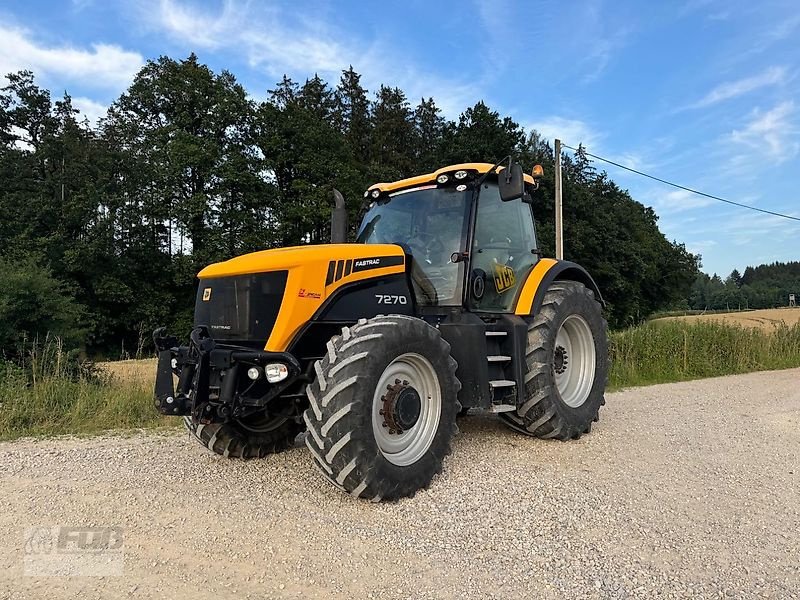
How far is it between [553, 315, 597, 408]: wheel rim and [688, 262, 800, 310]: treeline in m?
70.4

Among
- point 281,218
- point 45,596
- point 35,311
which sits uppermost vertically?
point 281,218

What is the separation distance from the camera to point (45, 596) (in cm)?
273

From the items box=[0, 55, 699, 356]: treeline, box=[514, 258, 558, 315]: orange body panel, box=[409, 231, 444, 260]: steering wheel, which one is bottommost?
box=[514, 258, 558, 315]: orange body panel

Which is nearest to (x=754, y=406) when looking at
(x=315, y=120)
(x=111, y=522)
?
(x=111, y=522)

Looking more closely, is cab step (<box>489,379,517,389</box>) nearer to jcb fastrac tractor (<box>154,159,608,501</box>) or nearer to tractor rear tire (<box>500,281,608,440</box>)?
jcb fastrac tractor (<box>154,159,608,501</box>)

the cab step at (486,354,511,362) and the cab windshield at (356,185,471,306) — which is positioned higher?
the cab windshield at (356,185,471,306)

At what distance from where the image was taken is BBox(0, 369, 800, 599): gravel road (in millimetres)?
2898

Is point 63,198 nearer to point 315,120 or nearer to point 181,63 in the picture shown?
point 181,63

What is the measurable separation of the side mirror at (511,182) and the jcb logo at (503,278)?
80cm

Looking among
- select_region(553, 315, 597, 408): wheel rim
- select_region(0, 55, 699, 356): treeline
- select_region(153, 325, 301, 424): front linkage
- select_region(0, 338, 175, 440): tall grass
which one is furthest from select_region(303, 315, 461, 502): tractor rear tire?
select_region(0, 55, 699, 356): treeline

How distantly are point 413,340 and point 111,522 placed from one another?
217 cm

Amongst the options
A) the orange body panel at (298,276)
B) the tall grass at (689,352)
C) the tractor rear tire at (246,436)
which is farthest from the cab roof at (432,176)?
the tall grass at (689,352)

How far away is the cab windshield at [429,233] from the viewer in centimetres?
A: 513

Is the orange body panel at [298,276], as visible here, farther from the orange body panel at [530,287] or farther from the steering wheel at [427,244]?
the orange body panel at [530,287]
